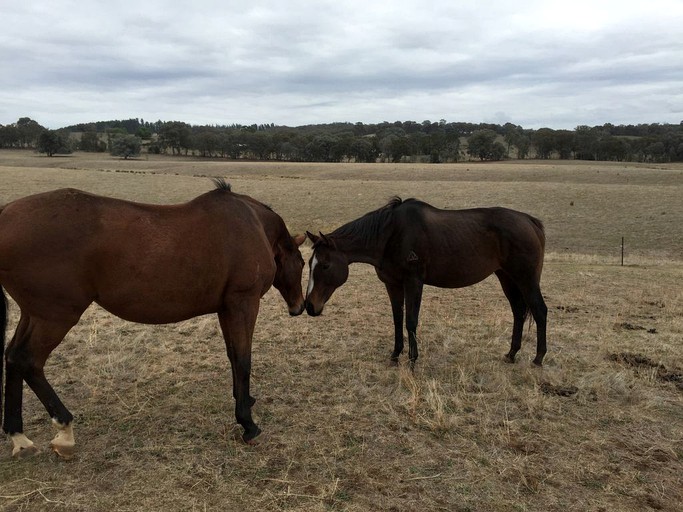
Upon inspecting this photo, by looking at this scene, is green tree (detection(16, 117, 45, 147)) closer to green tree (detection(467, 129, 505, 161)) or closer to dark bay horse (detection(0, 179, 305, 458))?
green tree (detection(467, 129, 505, 161))

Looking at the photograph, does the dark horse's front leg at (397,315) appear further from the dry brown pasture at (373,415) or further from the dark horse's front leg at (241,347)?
the dark horse's front leg at (241,347)

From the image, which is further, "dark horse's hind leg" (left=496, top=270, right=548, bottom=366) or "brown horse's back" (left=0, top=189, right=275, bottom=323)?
"dark horse's hind leg" (left=496, top=270, right=548, bottom=366)

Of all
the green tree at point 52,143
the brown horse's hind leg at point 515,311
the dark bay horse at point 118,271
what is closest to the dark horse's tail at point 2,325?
the dark bay horse at point 118,271

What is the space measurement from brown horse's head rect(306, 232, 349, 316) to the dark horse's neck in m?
0.22

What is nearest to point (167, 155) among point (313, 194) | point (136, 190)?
point (136, 190)

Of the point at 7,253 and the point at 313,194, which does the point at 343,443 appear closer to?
the point at 7,253

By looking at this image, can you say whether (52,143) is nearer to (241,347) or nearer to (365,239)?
(365,239)

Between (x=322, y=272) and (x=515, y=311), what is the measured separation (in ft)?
10.1

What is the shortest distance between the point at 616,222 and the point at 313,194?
19890 mm

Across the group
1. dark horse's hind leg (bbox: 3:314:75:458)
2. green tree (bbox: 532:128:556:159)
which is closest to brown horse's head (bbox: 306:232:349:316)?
dark horse's hind leg (bbox: 3:314:75:458)

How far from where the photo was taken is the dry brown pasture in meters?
3.69

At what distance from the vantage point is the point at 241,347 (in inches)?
179

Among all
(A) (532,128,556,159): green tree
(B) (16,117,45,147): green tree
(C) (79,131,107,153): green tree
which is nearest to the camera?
(A) (532,128,556,159): green tree

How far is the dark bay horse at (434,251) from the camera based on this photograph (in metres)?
6.55
